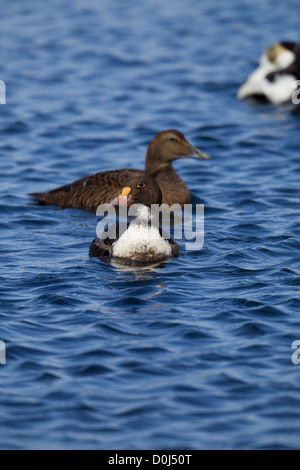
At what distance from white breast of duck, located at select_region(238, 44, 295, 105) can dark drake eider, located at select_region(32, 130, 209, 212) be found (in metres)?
6.76

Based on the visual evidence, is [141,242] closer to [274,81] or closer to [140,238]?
[140,238]

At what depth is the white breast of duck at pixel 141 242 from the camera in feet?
32.8

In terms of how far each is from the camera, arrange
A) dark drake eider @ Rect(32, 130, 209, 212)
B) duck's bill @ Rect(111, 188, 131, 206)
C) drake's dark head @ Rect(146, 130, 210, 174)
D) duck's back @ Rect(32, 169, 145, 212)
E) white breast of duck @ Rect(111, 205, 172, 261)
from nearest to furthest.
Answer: white breast of duck @ Rect(111, 205, 172, 261), duck's bill @ Rect(111, 188, 131, 206), duck's back @ Rect(32, 169, 145, 212), dark drake eider @ Rect(32, 130, 209, 212), drake's dark head @ Rect(146, 130, 210, 174)

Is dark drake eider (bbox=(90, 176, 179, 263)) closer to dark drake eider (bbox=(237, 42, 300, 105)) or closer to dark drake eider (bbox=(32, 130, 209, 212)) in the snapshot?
dark drake eider (bbox=(32, 130, 209, 212))

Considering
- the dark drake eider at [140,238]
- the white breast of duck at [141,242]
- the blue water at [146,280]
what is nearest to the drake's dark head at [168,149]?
the blue water at [146,280]

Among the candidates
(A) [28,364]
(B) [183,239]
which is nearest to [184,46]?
(B) [183,239]

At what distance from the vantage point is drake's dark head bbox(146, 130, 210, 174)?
12.7m

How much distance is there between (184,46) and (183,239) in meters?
13.3

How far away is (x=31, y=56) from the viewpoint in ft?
73.3

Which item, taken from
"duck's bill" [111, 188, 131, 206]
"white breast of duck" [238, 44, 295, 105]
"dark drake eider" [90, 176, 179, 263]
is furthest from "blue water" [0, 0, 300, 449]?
"duck's bill" [111, 188, 131, 206]

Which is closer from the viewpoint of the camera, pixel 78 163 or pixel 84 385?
pixel 84 385

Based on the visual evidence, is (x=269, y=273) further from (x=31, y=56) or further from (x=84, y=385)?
(x=31, y=56)

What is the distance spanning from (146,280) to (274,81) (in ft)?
34.5

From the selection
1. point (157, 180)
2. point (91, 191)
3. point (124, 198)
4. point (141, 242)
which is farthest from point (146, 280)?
point (157, 180)
